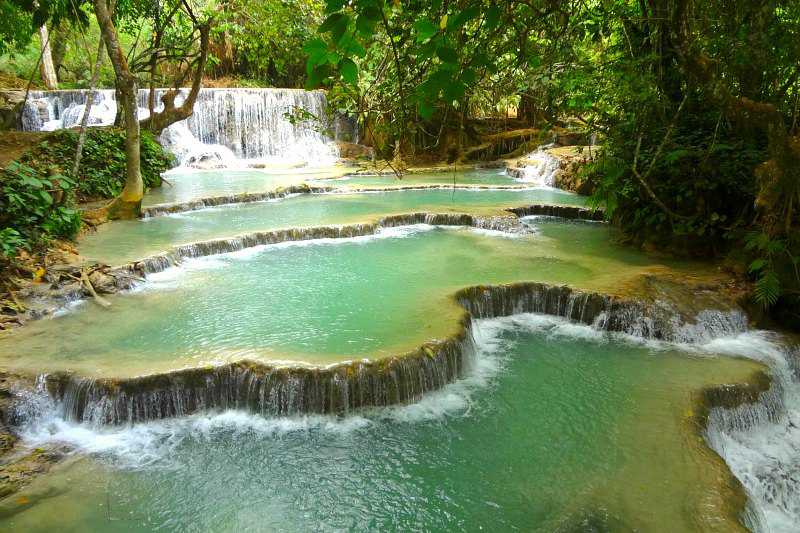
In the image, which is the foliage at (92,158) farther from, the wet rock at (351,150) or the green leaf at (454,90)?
the green leaf at (454,90)

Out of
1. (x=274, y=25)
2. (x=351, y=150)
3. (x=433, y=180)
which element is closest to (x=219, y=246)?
(x=274, y=25)

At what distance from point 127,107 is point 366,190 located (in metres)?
5.75

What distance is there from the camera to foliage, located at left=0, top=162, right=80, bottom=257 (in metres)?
6.74

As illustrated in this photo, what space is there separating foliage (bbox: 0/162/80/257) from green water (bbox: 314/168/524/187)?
663 cm

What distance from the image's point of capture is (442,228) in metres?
9.83

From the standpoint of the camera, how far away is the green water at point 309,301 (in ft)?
16.0

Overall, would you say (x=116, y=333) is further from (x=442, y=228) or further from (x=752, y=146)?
(x=752, y=146)

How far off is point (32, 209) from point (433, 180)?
1024cm

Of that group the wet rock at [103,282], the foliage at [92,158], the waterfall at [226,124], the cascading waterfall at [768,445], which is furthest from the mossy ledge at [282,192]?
the cascading waterfall at [768,445]

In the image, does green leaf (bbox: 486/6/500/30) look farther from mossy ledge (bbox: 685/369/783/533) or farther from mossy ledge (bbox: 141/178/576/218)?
mossy ledge (bbox: 141/178/576/218)

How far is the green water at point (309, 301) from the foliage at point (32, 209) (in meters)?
1.52

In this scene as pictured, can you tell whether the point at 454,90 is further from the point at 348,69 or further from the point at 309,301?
the point at 309,301

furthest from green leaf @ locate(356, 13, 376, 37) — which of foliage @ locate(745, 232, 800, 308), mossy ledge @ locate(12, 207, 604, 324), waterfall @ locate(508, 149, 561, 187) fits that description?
waterfall @ locate(508, 149, 561, 187)

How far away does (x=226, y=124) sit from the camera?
18.6 metres
